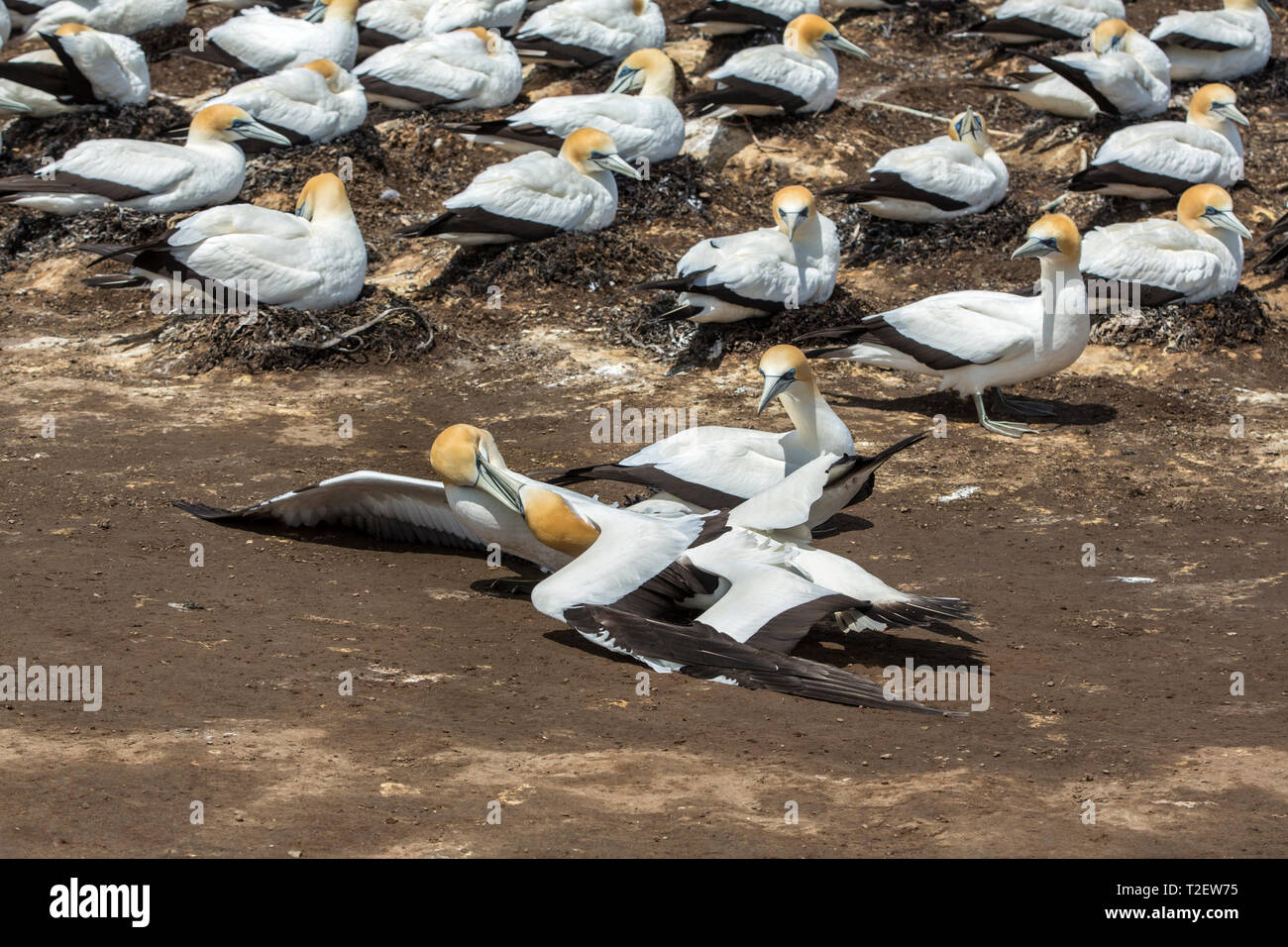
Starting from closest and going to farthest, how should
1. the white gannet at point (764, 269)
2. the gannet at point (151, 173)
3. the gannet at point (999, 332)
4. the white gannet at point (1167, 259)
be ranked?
the gannet at point (999, 332) → the white gannet at point (764, 269) → the white gannet at point (1167, 259) → the gannet at point (151, 173)

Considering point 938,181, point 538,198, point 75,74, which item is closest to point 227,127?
point 75,74

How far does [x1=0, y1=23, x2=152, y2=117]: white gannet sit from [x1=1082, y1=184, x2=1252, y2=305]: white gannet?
29.8 feet

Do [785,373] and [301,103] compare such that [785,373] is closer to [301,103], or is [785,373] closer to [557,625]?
[557,625]

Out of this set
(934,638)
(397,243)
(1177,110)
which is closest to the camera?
(934,638)

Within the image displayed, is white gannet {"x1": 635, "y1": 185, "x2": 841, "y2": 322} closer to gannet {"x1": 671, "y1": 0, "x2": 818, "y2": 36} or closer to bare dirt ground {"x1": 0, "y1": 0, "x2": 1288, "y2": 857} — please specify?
bare dirt ground {"x1": 0, "y1": 0, "x2": 1288, "y2": 857}

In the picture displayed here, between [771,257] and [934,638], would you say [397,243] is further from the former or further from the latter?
[934,638]

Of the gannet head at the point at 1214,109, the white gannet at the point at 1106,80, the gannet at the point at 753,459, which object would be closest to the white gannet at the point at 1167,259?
the gannet head at the point at 1214,109

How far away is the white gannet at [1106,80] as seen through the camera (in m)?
13.9

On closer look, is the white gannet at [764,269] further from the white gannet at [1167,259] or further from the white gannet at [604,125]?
the white gannet at [604,125]

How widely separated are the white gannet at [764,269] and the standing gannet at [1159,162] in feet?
9.23

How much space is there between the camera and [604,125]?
1349 centimetres

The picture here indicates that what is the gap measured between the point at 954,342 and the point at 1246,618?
3.38m

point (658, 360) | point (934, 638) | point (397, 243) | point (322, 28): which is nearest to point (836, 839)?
point (934, 638)

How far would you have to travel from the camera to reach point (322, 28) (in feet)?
52.6
